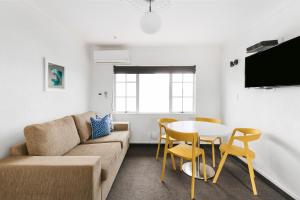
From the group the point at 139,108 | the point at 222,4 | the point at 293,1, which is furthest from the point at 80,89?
the point at 293,1

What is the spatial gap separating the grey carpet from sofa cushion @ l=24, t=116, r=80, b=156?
0.89m

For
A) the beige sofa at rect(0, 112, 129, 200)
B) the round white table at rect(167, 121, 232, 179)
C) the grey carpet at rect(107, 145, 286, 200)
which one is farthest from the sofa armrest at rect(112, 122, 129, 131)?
the beige sofa at rect(0, 112, 129, 200)

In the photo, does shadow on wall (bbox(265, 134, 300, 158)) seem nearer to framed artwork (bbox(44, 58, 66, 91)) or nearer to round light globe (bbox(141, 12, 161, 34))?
round light globe (bbox(141, 12, 161, 34))

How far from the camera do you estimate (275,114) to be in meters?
2.19

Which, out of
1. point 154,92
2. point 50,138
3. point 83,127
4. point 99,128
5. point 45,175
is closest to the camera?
point 45,175

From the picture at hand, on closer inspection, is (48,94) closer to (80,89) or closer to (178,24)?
(80,89)

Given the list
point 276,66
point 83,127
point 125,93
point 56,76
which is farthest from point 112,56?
point 276,66

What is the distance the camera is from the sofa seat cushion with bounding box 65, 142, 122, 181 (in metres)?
1.79

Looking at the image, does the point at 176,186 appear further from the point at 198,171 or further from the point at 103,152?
the point at 103,152

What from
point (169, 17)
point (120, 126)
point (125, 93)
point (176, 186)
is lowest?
point (176, 186)

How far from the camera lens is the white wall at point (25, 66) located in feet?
5.71

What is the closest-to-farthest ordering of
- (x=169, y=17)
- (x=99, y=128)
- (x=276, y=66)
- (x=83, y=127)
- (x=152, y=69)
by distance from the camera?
(x=276, y=66) < (x=169, y=17) < (x=83, y=127) < (x=99, y=128) < (x=152, y=69)

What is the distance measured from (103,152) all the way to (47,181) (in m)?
0.80

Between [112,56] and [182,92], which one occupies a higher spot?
[112,56]
